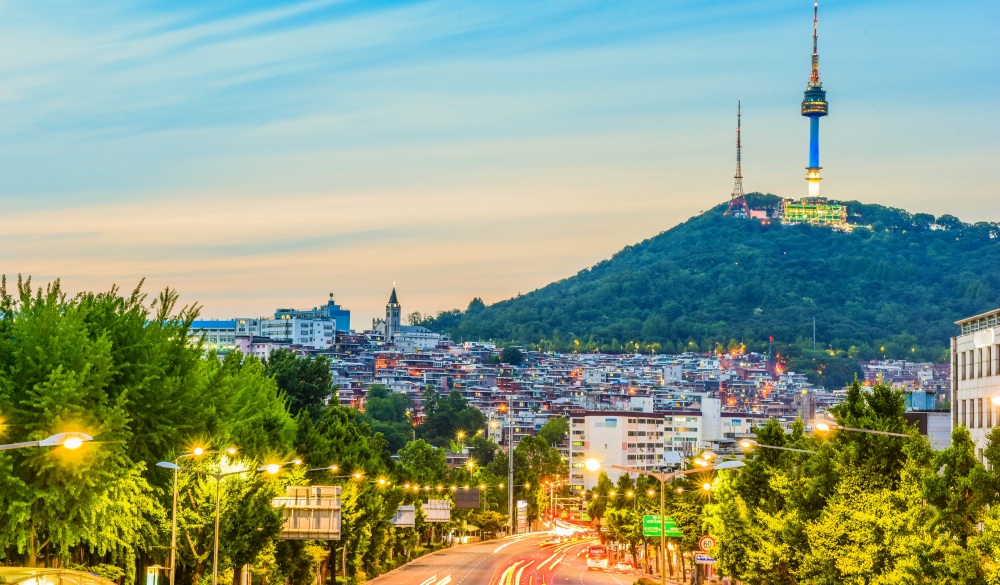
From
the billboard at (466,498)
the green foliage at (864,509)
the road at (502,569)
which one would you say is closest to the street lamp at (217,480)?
the green foliage at (864,509)

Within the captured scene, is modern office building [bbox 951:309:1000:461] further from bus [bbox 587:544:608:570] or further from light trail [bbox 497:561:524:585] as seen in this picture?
bus [bbox 587:544:608:570]

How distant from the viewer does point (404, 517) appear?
123062 millimetres

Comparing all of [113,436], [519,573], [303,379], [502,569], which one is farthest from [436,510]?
[113,436]

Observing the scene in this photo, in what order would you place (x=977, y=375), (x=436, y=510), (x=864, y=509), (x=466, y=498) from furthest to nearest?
(x=466, y=498)
(x=436, y=510)
(x=977, y=375)
(x=864, y=509)

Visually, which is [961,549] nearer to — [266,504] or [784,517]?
[784,517]

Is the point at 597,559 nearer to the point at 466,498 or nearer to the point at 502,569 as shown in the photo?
the point at 502,569

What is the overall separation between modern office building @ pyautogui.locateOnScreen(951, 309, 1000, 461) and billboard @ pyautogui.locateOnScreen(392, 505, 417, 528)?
43989 mm

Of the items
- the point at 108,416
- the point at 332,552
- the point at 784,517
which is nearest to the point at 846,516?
the point at 784,517

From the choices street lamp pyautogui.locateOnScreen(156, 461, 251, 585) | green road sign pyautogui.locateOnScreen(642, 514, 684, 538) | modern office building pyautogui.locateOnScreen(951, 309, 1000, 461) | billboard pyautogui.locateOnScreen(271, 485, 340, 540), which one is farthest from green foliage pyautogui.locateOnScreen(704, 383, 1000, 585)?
green road sign pyautogui.locateOnScreen(642, 514, 684, 538)

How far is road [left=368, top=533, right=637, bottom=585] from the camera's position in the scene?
104 m

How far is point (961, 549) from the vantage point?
4353 centimetres

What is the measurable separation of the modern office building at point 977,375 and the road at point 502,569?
26761 millimetres

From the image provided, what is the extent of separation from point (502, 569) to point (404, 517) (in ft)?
31.9

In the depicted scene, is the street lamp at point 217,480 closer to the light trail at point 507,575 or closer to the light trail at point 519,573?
the light trail at point 507,575
